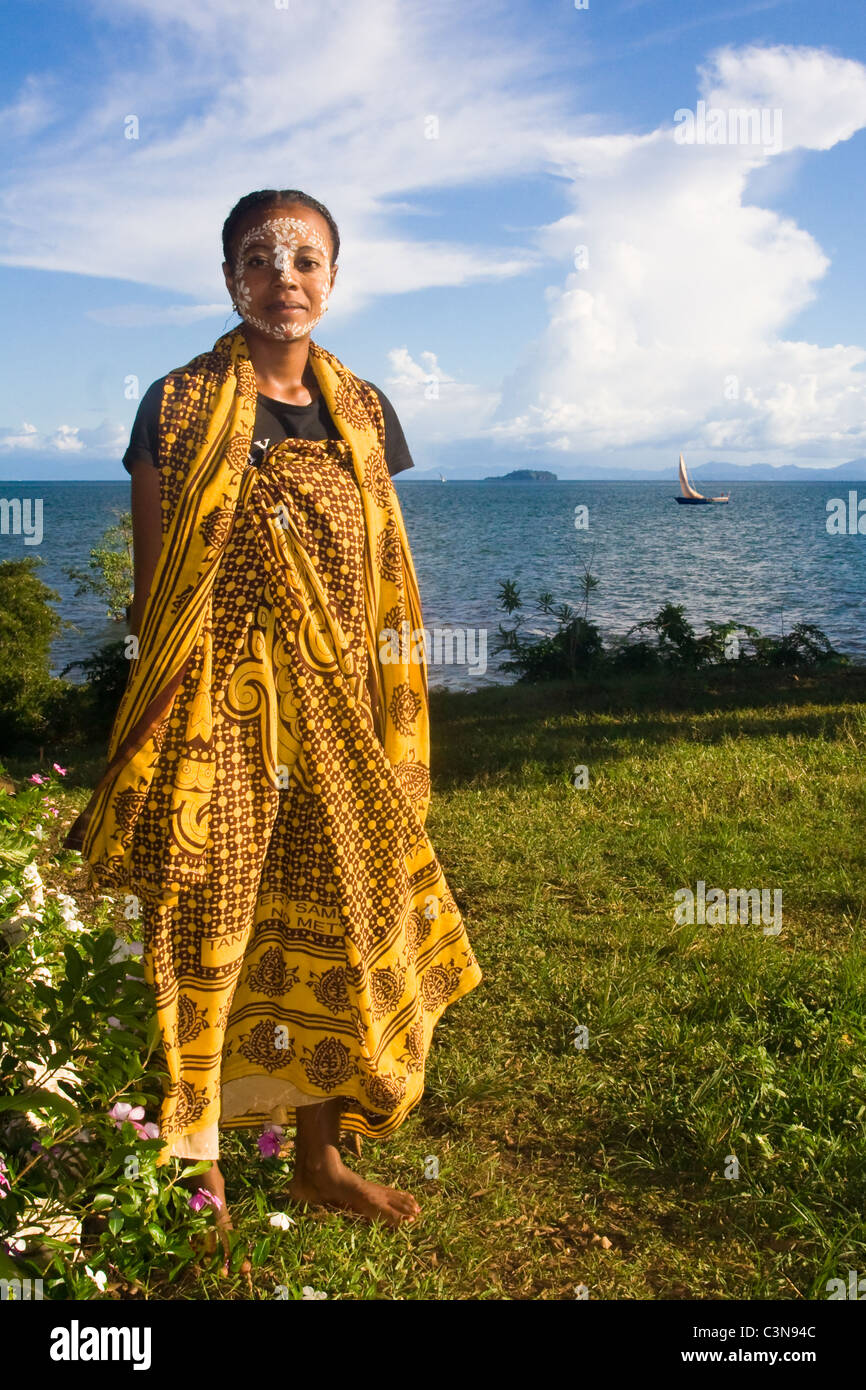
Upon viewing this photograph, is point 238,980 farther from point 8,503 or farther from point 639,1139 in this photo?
point 8,503

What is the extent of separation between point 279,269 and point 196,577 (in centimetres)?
88

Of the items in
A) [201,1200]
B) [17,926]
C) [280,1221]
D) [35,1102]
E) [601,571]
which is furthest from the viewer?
[601,571]

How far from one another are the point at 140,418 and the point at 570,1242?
2405mm

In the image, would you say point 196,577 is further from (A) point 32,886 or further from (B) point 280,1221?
(A) point 32,886

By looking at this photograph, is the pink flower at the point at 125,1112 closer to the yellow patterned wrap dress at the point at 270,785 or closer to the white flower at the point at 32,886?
the yellow patterned wrap dress at the point at 270,785

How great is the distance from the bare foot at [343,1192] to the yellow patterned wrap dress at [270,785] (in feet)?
0.40

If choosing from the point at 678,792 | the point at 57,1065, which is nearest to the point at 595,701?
the point at 678,792

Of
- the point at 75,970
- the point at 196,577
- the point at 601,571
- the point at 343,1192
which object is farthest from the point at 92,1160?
the point at 601,571

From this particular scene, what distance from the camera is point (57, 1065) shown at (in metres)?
2.12

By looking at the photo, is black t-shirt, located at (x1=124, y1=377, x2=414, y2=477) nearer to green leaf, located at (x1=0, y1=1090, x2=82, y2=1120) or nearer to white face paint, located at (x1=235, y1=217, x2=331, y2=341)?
white face paint, located at (x1=235, y1=217, x2=331, y2=341)

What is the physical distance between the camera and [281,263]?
2.56 meters

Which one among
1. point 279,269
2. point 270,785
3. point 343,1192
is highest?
point 279,269

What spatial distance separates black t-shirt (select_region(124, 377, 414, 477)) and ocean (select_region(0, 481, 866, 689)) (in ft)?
16.1

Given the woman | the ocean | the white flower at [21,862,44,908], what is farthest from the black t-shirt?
the ocean
